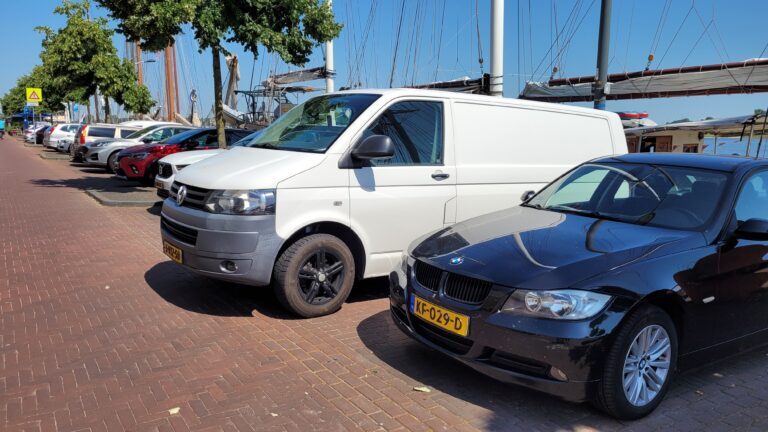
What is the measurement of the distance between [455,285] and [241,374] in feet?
5.37

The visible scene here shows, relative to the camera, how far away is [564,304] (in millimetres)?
3162

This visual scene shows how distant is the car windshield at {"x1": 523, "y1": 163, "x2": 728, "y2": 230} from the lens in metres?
3.96

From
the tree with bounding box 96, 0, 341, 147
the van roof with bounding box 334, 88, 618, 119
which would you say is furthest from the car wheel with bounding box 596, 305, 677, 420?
the tree with bounding box 96, 0, 341, 147

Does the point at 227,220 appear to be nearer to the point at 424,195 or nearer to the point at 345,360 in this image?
the point at 345,360

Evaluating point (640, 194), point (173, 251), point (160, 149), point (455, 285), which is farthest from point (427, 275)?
point (160, 149)

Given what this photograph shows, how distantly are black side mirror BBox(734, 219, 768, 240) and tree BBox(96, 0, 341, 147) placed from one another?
953 centimetres

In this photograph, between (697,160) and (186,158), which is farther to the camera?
(186,158)

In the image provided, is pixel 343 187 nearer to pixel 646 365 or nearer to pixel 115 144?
pixel 646 365

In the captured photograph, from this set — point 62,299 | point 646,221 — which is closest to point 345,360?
point 646,221

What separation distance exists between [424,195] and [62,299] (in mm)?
3721

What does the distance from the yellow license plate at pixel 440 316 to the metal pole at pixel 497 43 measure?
715cm

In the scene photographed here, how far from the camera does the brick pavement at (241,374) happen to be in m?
3.34

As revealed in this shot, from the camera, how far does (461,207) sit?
5648 mm

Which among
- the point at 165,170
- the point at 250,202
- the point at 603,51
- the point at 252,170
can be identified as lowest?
the point at 250,202
